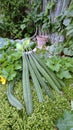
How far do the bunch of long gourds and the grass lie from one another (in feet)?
0.13

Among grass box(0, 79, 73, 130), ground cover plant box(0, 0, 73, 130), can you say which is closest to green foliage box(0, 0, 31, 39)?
ground cover plant box(0, 0, 73, 130)

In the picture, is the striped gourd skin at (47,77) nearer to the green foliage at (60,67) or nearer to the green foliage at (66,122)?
the green foliage at (60,67)

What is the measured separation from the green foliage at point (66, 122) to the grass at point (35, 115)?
5 centimetres

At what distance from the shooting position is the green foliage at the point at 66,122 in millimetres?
1287

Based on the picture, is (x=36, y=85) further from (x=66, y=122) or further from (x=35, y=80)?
(x=66, y=122)

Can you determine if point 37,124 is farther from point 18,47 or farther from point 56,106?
point 18,47

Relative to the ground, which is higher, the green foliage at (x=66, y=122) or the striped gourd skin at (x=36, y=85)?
the striped gourd skin at (x=36, y=85)

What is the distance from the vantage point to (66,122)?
1.30 metres

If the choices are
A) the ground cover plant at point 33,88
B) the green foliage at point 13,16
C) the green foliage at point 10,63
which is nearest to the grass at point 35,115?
the ground cover plant at point 33,88

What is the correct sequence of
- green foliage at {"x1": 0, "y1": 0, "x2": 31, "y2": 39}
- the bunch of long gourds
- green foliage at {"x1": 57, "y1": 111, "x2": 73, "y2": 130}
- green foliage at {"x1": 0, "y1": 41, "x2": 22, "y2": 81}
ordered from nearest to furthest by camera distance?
green foliage at {"x1": 57, "y1": 111, "x2": 73, "y2": 130}, the bunch of long gourds, green foliage at {"x1": 0, "y1": 41, "x2": 22, "y2": 81}, green foliage at {"x1": 0, "y1": 0, "x2": 31, "y2": 39}

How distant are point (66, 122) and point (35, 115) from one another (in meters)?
0.21

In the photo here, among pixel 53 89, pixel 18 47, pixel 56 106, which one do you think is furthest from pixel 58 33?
pixel 56 106

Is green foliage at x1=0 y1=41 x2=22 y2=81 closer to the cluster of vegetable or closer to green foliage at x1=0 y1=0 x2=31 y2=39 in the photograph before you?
the cluster of vegetable

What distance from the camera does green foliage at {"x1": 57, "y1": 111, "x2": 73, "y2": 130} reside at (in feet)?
4.22
